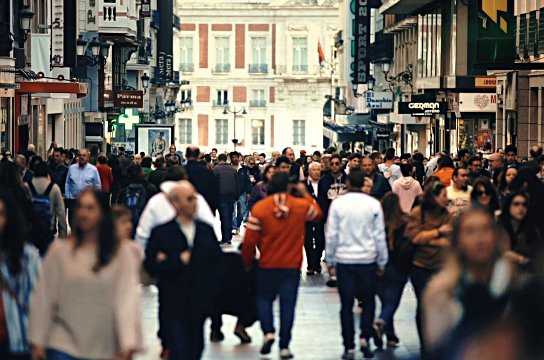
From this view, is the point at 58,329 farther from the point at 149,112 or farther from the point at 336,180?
the point at 149,112

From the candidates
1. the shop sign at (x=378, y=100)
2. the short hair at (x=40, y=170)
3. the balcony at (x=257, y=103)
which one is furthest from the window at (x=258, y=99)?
the short hair at (x=40, y=170)

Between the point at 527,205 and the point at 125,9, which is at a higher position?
the point at 125,9

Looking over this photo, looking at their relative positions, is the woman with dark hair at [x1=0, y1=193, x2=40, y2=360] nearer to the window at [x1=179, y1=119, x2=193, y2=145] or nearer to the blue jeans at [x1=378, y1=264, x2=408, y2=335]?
the blue jeans at [x1=378, y1=264, x2=408, y2=335]

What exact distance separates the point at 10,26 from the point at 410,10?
28.6 meters

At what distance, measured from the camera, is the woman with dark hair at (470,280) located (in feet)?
23.6

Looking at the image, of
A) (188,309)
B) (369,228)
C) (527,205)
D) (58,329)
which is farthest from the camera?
(369,228)

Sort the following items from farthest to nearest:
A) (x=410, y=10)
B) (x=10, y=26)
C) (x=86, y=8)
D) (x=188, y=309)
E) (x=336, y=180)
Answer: (x=410, y=10), (x=86, y=8), (x=10, y=26), (x=336, y=180), (x=188, y=309)

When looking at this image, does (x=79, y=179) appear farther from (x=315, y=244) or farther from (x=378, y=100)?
(x=378, y=100)

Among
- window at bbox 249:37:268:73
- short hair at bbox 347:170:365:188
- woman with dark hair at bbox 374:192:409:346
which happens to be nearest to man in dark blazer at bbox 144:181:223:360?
short hair at bbox 347:170:365:188

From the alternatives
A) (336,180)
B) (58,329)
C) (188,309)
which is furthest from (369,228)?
(336,180)

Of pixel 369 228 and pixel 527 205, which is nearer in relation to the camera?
pixel 527 205

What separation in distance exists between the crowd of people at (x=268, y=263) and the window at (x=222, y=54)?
10739 centimetres

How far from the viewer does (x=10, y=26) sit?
3684 centimetres

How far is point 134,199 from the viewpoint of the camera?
1927cm
